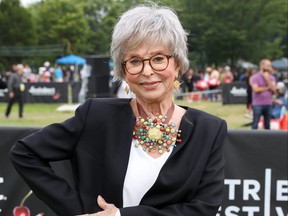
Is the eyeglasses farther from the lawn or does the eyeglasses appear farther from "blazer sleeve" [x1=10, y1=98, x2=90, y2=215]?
the lawn

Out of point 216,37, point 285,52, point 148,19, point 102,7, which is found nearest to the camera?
point 148,19

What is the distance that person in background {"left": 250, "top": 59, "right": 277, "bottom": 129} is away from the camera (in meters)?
12.0

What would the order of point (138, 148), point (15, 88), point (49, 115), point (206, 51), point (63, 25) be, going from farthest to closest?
point (63, 25) < point (206, 51) < point (49, 115) < point (15, 88) < point (138, 148)

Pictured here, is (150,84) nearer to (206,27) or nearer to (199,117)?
(199,117)

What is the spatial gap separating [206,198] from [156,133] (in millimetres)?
344

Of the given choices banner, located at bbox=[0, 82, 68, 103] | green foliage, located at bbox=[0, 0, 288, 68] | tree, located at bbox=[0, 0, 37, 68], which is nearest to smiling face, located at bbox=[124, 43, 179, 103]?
banner, located at bbox=[0, 82, 68, 103]

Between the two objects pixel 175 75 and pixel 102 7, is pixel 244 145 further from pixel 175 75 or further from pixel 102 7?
pixel 102 7

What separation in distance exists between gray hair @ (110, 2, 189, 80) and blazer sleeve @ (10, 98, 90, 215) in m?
0.37

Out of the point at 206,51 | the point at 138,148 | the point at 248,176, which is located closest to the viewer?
the point at 138,148

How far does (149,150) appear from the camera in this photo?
2.21 metres

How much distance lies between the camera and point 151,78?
2.16m

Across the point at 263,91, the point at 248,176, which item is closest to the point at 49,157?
the point at 248,176

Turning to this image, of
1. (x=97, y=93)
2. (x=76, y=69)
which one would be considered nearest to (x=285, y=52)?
(x=76, y=69)

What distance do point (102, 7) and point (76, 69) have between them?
3701 centimetres
